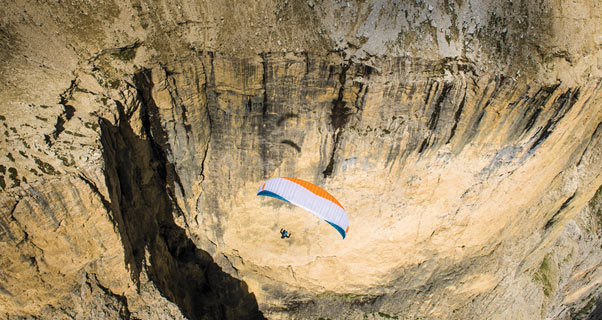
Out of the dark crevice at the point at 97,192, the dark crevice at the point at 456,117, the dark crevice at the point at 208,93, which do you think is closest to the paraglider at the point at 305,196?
the dark crevice at the point at 208,93

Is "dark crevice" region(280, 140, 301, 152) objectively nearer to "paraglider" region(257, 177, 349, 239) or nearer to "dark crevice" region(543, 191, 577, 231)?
"paraglider" region(257, 177, 349, 239)

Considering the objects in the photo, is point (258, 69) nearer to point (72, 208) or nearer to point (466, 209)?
point (72, 208)

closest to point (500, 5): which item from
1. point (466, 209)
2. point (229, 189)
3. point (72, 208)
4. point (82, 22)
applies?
point (466, 209)

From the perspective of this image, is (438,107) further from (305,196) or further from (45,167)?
(45,167)

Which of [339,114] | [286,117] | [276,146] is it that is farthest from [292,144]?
[339,114]

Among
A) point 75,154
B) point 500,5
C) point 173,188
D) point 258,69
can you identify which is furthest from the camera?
point 173,188

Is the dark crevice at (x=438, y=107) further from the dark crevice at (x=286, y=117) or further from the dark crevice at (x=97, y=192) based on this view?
the dark crevice at (x=97, y=192)

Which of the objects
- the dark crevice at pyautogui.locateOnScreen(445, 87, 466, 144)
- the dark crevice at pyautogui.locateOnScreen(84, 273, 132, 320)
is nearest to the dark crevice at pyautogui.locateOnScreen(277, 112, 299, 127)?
the dark crevice at pyautogui.locateOnScreen(445, 87, 466, 144)
